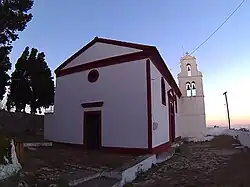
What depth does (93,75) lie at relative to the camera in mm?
15688

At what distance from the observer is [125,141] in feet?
44.4

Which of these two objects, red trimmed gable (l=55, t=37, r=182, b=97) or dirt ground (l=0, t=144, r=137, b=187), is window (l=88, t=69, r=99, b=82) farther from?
dirt ground (l=0, t=144, r=137, b=187)

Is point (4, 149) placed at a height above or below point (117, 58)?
below

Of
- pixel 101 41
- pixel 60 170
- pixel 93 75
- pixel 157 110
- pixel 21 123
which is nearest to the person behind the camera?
pixel 60 170

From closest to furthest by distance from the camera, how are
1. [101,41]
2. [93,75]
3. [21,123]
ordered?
[93,75]
[101,41]
[21,123]

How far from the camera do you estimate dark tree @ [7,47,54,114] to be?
78.1 feet

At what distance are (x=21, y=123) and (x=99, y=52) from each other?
37.0ft

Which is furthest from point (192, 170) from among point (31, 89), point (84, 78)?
point (31, 89)

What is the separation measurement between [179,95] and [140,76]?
1559 centimetres

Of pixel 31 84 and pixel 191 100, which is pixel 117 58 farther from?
pixel 191 100

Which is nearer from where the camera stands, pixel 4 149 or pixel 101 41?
pixel 4 149

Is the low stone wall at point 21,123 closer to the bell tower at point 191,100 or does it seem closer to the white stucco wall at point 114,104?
the white stucco wall at point 114,104

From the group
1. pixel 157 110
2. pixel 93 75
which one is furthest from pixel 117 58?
pixel 157 110

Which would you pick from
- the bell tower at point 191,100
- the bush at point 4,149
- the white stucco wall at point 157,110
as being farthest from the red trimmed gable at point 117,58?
the bell tower at point 191,100
